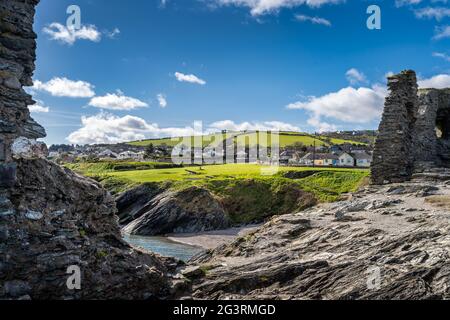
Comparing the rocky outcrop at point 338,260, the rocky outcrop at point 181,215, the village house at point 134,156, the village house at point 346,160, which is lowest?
the rocky outcrop at point 181,215

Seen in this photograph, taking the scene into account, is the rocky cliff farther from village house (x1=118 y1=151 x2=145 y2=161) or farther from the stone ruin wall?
village house (x1=118 y1=151 x2=145 y2=161)

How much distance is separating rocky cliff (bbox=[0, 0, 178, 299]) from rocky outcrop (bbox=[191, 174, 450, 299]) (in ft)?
7.55

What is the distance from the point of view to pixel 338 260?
433 inches

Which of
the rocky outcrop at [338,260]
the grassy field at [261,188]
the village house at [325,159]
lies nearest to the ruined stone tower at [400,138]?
the rocky outcrop at [338,260]

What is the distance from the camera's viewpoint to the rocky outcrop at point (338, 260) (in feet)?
32.2

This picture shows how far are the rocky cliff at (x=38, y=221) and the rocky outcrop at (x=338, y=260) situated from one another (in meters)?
2.30

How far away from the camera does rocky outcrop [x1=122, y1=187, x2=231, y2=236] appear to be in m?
55.4

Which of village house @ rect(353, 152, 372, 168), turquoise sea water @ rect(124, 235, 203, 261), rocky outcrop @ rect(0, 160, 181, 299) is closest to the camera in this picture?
rocky outcrop @ rect(0, 160, 181, 299)

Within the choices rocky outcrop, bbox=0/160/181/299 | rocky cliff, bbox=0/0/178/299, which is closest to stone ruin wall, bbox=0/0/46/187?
rocky cliff, bbox=0/0/178/299

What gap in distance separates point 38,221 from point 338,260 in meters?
7.93

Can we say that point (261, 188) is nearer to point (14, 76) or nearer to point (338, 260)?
point (338, 260)

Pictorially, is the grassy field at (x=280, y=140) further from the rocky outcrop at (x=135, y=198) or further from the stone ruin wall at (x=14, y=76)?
the stone ruin wall at (x=14, y=76)

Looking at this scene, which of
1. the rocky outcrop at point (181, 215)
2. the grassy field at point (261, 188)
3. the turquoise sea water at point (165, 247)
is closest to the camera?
the turquoise sea water at point (165, 247)
